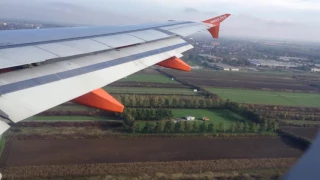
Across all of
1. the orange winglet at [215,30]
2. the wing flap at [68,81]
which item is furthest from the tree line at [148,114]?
the wing flap at [68,81]

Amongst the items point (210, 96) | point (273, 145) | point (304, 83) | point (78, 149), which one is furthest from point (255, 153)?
point (304, 83)

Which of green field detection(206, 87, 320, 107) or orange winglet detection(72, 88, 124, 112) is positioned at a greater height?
orange winglet detection(72, 88, 124, 112)

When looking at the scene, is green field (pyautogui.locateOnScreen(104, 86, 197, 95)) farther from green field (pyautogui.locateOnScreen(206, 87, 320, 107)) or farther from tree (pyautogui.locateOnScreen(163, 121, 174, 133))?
tree (pyautogui.locateOnScreen(163, 121, 174, 133))

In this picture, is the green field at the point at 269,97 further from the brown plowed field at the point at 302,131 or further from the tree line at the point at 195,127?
the tree line at the point at 195,127

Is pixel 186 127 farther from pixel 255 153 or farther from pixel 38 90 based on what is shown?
pixel 38 90

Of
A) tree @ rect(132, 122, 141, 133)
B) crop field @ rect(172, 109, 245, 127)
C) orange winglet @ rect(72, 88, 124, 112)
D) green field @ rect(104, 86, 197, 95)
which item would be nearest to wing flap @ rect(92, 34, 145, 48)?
orange winglet @ rect(72, 88, 124, 112)

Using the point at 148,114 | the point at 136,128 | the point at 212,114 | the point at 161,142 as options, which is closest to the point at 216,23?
the point at 161,142

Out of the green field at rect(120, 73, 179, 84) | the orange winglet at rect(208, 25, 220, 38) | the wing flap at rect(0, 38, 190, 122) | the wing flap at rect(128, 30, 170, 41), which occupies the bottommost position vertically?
the green field at rect(120, 73, 179, 84)
